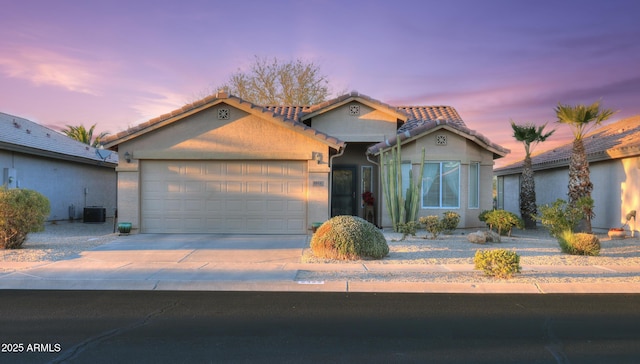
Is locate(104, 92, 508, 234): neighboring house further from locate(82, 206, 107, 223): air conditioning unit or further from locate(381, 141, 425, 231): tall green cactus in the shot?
locate(82, 206, 107, 223): air conditioning unit

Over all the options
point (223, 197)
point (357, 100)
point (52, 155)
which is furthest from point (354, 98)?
point (52, 155)

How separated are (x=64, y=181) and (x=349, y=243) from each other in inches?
617

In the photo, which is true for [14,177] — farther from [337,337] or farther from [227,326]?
[337,337]

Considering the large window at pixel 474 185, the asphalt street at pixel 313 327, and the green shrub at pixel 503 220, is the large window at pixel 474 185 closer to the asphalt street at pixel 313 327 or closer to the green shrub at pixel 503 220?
the green shrub at pixel 503 220

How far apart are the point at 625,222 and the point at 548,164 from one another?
18.2 feet

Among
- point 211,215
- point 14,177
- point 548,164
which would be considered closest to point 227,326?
point 211,215

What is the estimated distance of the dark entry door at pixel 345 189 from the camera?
19734 mm

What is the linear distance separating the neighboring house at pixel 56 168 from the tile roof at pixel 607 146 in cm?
2083

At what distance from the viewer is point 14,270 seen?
32.6ft

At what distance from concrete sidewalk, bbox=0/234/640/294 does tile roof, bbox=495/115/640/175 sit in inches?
301

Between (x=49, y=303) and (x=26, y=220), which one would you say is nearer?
(x=49, y=303)

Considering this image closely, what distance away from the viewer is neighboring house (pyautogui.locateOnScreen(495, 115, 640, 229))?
53.8 feet

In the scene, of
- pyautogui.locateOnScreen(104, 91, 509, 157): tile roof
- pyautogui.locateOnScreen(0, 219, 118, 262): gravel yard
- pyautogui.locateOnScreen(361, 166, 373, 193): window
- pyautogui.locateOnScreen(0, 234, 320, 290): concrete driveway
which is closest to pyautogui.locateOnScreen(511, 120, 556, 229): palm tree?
pyautogui.locateOnScreen(104, 91, 509, 157): tile roof

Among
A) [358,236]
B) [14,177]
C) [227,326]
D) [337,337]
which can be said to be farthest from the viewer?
[14,177]
